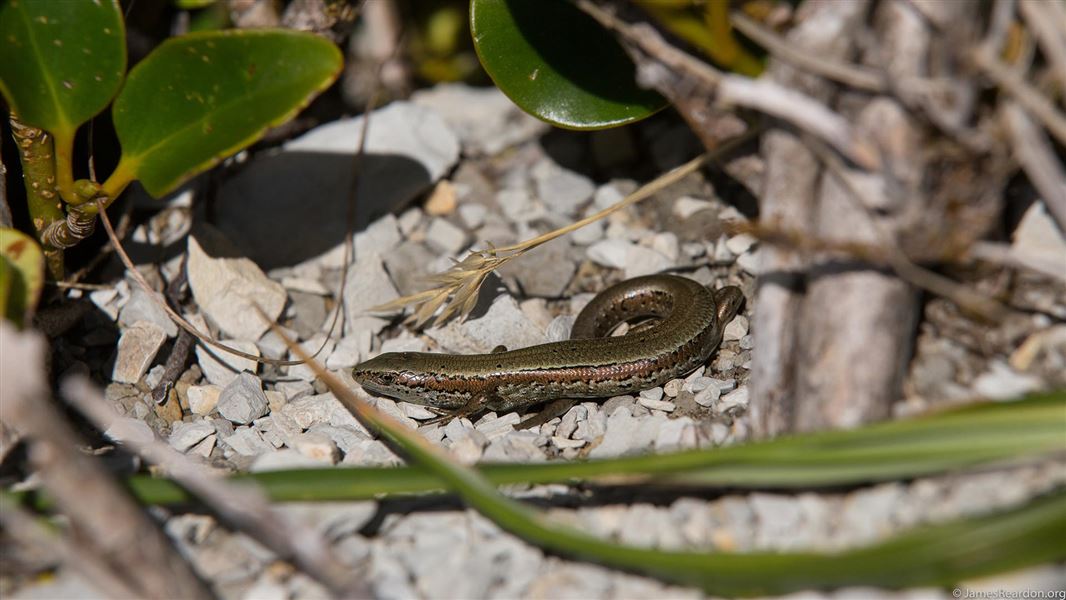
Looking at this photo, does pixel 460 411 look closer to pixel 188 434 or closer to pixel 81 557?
pixel 188 434

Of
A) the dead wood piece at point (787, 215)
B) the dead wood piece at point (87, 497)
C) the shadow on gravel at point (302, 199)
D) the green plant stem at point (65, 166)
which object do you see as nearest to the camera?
the dead wood piece at point (87, 497)

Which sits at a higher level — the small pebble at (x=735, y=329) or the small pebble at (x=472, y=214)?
the small pebble at (x=472, y=214)

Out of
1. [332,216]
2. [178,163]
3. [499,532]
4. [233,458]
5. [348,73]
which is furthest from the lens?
[348,73]

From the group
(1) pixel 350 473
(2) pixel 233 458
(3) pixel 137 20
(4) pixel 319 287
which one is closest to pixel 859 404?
(1) pixel 350 473

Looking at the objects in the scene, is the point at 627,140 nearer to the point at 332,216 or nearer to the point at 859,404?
the point at 332,216

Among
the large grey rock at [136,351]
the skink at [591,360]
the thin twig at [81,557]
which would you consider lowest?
the skink at [591,360]

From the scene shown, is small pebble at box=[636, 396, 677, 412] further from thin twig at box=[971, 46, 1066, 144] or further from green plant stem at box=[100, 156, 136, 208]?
green plant stem at box=[100, 156, 136, 208]

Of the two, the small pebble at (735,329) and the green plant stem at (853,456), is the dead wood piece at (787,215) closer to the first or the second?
the green plant stem at (853,456)

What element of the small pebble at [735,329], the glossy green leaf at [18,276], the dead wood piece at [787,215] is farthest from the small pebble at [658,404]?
the glossy green leaf at [18,276]
